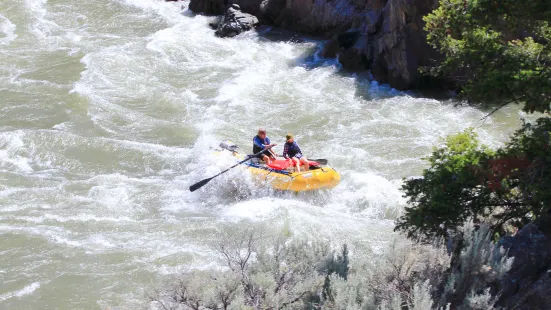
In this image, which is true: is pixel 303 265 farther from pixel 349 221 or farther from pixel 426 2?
pixel 426 2

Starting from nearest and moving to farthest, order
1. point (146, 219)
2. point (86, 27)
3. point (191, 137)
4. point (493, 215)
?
point (493, 215) → point (146, 219) → point (191, 137) → point (86, 27)

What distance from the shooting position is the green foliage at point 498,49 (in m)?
5.86

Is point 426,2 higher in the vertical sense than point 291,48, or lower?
higher

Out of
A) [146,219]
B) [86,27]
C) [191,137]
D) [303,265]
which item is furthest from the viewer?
[86,27]

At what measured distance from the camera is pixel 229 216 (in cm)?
1089

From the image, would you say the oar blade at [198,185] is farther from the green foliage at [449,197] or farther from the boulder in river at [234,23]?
the boulder in river at [234,23]

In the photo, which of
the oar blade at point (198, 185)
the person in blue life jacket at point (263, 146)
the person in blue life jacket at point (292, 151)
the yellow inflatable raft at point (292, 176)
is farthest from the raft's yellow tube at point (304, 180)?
the oar blade at point (198, 185)

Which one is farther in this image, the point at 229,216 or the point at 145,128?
the point at 145,128

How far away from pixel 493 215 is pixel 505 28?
200cm

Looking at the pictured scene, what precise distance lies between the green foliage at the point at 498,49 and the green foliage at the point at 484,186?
0.49 metres

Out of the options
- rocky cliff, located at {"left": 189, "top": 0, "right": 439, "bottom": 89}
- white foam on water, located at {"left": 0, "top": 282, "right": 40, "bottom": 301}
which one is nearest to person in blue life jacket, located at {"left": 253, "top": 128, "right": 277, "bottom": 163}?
white foam on water, located at {"left": 0, "top": 282, "right": 40, "bottom": 301}

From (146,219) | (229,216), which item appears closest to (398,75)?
(229,216)

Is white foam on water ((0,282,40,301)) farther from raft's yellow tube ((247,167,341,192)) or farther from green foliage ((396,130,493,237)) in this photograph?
green foliage ((396,130,493,237))

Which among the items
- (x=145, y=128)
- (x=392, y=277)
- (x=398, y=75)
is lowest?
(x=145, y=128)
